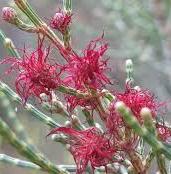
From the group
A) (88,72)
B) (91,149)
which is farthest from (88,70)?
(91,149)

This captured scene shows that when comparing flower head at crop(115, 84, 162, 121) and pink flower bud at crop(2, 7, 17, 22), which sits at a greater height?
pink flower bud at crop(2, 7, 17, 22)

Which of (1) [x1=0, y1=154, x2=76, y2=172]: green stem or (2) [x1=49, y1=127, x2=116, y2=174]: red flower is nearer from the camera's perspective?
(2) [x1=49, y1=127, x2=116, y2=174]: red flower

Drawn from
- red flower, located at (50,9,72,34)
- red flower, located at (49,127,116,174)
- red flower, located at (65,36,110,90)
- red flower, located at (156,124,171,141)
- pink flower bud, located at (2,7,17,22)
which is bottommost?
red flower, located at (49,127,116,174)

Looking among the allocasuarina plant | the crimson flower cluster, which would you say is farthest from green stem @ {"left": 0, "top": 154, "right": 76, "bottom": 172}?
the crimson flower cluster

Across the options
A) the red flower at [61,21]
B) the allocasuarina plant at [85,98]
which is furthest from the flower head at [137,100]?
the red flower at [61,21]

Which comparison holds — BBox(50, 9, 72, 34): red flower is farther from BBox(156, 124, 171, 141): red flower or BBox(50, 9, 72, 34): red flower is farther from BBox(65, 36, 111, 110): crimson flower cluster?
BBox(156, 124, 171, 141): red flower

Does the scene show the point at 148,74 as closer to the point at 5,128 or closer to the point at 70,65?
the point at 70,65

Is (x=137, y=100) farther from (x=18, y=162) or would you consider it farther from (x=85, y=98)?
(x=18, y=162)
